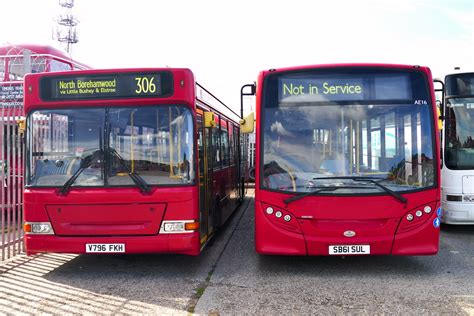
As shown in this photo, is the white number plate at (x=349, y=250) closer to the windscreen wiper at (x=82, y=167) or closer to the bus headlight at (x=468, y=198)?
the windscreen wiper at (x=82, y=167)

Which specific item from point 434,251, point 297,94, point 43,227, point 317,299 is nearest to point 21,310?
point 43,227

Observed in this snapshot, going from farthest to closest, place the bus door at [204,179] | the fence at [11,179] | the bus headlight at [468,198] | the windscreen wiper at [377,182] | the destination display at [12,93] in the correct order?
the destination display at [12,93]
the bus headlight at [468,198]
the fence at [11,179]
the bus door at [204,179]
the windscreen wiper at [377,182]

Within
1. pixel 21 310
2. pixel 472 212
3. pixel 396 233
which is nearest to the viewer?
pixel 21 310

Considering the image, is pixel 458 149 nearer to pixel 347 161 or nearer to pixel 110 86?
pixel 347 161

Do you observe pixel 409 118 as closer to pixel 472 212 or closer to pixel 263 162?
pixel 263 162

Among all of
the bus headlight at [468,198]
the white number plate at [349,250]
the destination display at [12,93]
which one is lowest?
the white number plate at [349,250]

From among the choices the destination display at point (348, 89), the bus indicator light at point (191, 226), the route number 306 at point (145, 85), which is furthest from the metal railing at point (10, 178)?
the destination display at point (348, 89)

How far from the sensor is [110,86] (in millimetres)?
6254

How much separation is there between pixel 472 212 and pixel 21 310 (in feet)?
25.3

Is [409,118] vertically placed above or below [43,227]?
above

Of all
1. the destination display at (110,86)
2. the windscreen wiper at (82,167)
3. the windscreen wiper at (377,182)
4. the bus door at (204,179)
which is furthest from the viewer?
the bus door at (204,179)

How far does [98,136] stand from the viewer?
620 cm

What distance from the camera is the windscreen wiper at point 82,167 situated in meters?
6.11

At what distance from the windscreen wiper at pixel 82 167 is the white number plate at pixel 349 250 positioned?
3.34 meters
